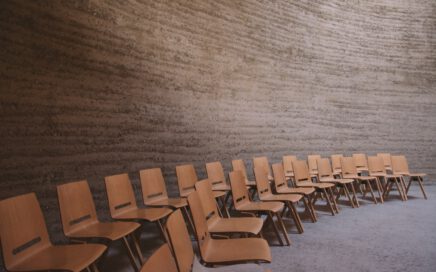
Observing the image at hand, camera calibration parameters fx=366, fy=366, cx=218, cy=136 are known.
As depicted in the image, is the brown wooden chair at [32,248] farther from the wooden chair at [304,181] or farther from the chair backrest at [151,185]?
the wooden chair at [304,181]

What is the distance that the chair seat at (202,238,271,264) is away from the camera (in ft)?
7.68

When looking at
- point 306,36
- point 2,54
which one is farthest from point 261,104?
point 2,54

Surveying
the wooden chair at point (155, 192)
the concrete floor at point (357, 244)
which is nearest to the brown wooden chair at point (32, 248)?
the concrete floor at point (357, 244)

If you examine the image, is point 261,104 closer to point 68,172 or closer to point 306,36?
point 306,36

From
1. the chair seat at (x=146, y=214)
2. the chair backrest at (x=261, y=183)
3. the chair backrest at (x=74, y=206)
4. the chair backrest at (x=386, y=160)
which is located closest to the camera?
the chair backrest at (x=74, y=206)

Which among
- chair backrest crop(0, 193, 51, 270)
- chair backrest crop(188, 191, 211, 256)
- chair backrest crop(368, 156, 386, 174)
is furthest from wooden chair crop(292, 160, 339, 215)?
chair backrest crop(0, 193, 51, 270)

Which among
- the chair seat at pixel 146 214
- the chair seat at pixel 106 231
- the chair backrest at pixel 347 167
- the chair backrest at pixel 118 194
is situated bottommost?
the chair backrest at pixel 347 167

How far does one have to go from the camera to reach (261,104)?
293 inches

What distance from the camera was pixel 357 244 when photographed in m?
4.08

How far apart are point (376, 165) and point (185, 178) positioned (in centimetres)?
460

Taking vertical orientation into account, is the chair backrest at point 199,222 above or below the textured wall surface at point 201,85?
below

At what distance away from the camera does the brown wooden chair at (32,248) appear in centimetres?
229

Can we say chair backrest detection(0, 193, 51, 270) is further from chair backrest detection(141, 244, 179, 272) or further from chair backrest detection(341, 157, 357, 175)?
chair backrest detection(341, 157, 357, 175)

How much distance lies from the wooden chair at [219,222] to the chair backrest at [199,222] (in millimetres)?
231
